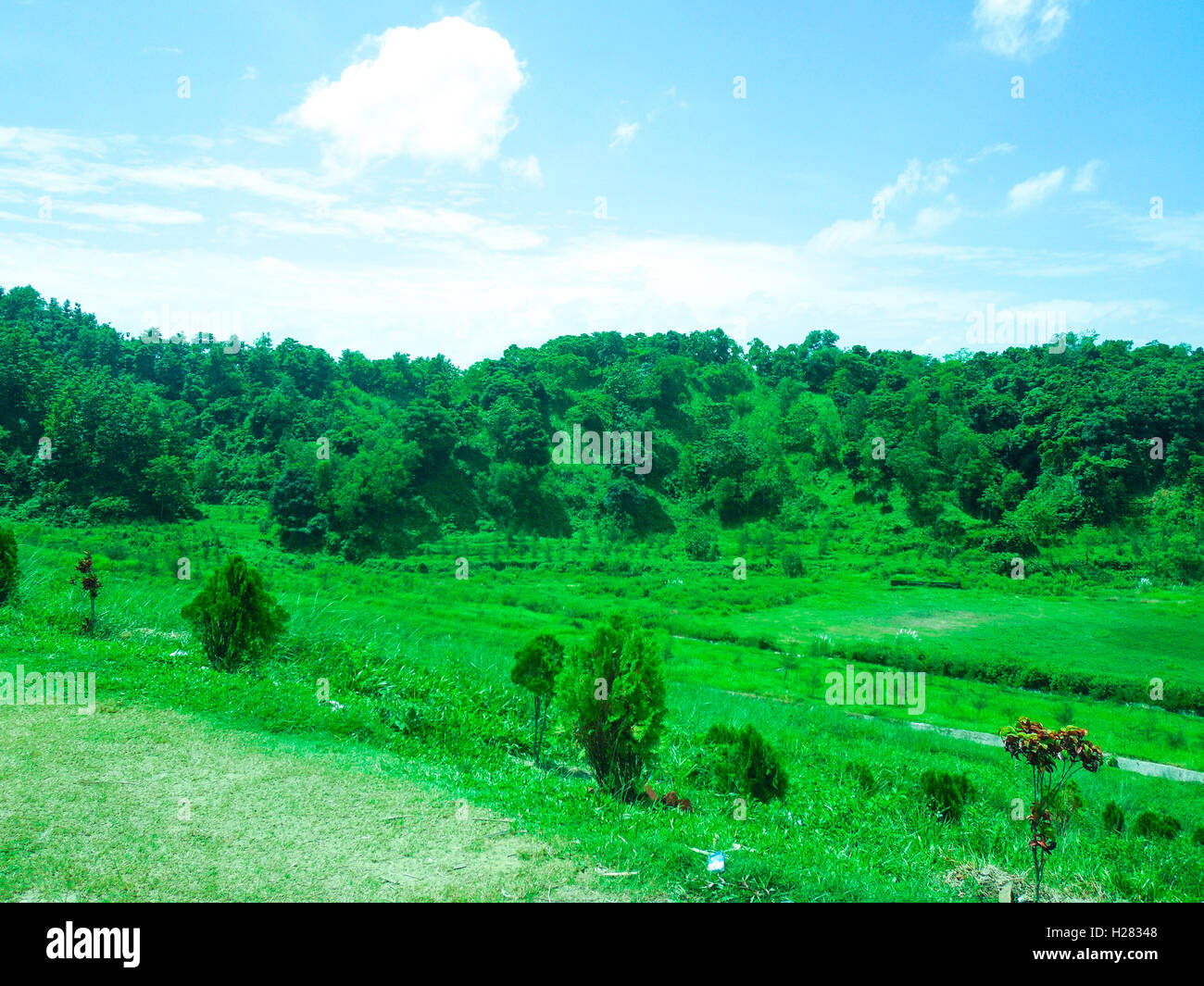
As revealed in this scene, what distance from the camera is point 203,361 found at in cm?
5381

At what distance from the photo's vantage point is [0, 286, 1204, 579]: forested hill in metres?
39.4

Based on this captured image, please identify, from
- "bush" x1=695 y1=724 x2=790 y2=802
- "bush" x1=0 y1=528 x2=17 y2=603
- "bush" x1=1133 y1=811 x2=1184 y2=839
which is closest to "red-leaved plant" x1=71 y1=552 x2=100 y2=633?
"bush" x1=0 y1=528 x2=17 y2=603

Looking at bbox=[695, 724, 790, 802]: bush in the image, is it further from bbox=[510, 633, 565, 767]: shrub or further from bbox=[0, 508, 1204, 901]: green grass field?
bbox=[510, 633, 565, 767]: shrub

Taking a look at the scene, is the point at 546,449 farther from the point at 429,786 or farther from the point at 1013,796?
the point at 429,786

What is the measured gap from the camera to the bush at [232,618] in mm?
9969

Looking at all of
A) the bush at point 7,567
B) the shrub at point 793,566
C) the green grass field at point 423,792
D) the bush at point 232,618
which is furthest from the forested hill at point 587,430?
the bush at point 232,618

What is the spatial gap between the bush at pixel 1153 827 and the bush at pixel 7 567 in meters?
16.8

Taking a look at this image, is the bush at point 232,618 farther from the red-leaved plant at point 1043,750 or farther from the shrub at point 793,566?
the shrub at point 793,566

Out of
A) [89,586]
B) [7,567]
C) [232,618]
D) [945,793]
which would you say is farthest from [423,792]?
[7,567]

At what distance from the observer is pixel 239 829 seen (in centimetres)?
543

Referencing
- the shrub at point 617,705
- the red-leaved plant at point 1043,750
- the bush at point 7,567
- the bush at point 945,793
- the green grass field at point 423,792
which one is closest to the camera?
the green grass field at point 423,792
